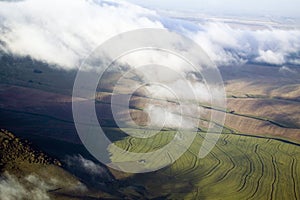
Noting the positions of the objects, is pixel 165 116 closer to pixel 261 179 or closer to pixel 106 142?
pixel 106 142

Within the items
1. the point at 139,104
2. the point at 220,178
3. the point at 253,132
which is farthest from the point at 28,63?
the point at 220,178

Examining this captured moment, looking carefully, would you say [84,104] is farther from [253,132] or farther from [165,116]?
[253,132]

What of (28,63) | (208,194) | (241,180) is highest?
(28,63)

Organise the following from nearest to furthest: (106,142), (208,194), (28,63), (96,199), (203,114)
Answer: (96,199)
(208,194)
(106,142)
(203,114)
(28,63)

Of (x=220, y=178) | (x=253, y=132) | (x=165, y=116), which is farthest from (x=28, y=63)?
(x=220, y=178)

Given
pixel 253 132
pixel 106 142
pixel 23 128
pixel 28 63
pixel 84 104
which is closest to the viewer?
pixel 23 128

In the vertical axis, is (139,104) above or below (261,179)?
above

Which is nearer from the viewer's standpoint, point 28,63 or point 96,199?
point 96,199
